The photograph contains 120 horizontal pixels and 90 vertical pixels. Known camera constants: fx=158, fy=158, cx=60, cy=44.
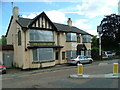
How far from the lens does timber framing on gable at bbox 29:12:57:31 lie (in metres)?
21.4

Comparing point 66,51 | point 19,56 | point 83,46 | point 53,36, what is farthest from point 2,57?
point 83,46

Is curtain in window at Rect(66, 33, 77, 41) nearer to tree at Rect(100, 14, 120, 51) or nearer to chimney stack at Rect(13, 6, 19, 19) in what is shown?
chimney stack at Rect(13, 6, 19, 19)

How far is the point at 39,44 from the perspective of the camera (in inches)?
857

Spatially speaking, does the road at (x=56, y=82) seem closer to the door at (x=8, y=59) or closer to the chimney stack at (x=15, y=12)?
the door at (x=8, y=59)

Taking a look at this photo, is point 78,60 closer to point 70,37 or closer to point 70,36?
point 70,37

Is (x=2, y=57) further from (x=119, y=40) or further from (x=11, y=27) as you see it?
(x=119, y=40)

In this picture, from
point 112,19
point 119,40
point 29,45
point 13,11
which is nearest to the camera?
point 29,45

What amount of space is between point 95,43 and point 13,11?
36234 mm

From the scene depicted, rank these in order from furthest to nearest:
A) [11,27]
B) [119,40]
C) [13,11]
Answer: [119,40]
[11,27]
[13,11]

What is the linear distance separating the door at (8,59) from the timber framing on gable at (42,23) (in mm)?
5056

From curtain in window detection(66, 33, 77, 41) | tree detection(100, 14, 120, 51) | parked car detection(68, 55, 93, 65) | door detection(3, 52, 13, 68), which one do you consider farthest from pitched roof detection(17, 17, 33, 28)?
tree detection(100, 14, 120, 51)

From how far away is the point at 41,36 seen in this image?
22156 mm

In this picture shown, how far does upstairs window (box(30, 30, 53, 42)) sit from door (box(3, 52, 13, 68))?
4073mm

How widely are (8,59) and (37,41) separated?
15.8 feet
